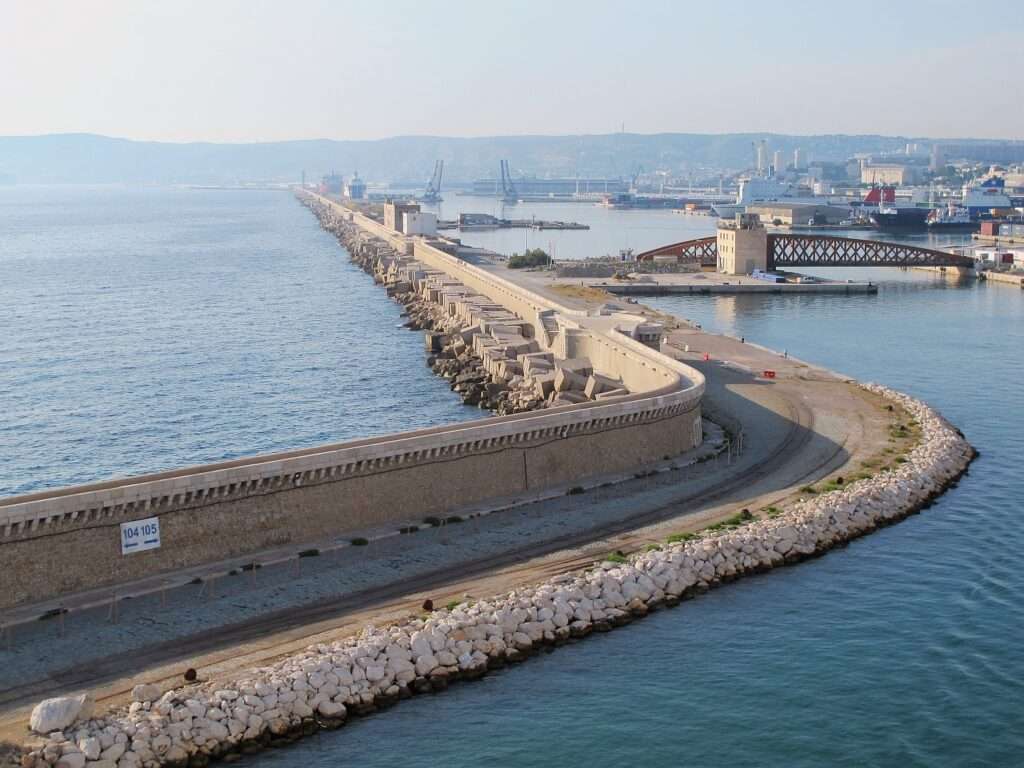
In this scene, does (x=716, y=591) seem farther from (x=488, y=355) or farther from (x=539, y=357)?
(x=488, y=355)

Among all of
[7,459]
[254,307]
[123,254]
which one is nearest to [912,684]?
[7,459]

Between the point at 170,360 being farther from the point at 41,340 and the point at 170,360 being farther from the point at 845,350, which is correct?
the point at 845,350

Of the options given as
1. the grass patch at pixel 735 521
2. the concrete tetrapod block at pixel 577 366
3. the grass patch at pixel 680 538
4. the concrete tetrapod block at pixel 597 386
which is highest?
the concrete tetrapod block at pixel 597 386

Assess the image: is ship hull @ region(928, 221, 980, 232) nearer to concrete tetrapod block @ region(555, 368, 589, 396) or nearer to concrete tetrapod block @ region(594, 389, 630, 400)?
concrete tetrapod block @ region(555, 368, 589, 396)

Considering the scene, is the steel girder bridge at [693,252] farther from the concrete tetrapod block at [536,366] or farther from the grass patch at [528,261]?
the concrete tetrapod block at [536,366]

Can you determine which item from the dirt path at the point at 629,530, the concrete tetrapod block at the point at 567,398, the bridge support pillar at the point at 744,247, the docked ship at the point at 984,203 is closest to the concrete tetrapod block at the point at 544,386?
the concrete tetrapod block at the point at 567,398

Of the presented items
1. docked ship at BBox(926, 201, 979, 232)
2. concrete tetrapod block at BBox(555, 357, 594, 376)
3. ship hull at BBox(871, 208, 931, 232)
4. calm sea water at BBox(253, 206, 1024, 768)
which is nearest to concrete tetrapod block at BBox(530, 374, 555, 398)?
concrete tetrapod block at BBox(555, 357, 594, 376)
